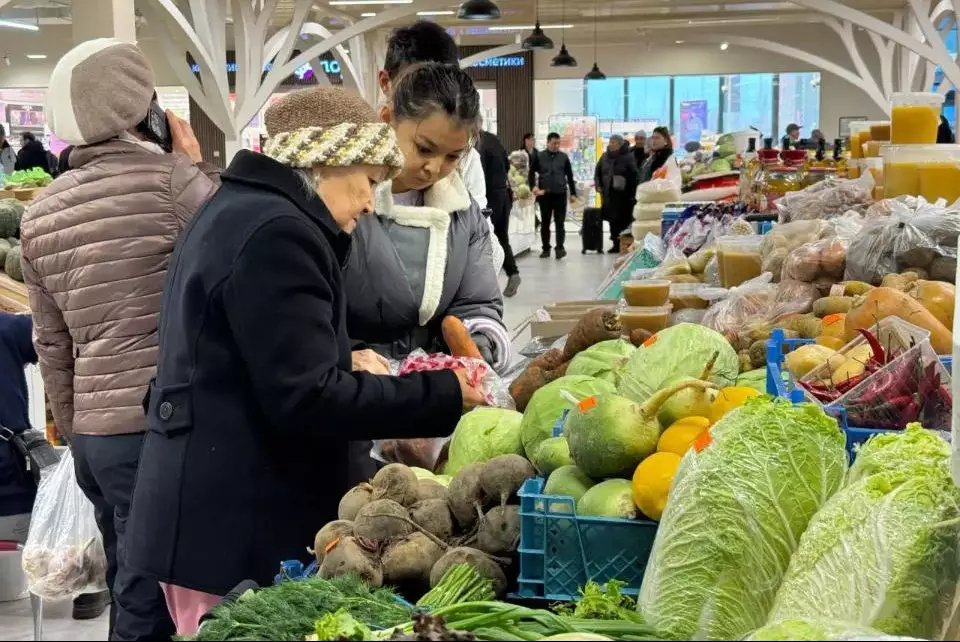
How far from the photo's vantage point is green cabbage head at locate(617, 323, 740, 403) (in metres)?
2.11

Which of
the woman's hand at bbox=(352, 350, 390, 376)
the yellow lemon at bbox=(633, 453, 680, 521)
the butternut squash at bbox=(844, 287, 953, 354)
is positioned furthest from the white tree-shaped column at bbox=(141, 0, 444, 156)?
the yellow lemon at bbox=(633, 453, 680, 521)

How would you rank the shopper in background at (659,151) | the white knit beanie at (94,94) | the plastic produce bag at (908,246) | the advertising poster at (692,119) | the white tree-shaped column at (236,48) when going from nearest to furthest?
the white knit beanie at (94,94) → the plastic produce bag at (908,246) → the white tree-shaped column at (236,48) → the shopper in background at (659,151) → the advertising poster at (692,119)

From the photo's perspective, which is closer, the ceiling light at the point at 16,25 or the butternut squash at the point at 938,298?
the butternut squash at the point at 938,298

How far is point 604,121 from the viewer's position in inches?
1005

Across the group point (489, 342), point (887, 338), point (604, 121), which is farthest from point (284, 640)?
point (604, 121)

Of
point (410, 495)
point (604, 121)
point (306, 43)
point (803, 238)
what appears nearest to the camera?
point (410, 495)

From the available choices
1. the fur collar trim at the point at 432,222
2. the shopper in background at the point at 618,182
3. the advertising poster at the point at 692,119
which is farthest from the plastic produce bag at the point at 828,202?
the advertising poster at the point at 692,119

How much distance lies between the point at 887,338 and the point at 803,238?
1.96 metres

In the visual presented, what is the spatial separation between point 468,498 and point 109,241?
137 centimetres

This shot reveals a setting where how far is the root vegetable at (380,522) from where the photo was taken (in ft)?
5.84

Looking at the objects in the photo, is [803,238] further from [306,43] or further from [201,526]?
[306,43]

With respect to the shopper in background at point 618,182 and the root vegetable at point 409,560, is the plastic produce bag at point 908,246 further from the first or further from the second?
the shopper in background at point 618,182

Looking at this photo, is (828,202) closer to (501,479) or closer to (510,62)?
(501,479)

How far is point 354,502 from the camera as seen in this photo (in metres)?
1.89
